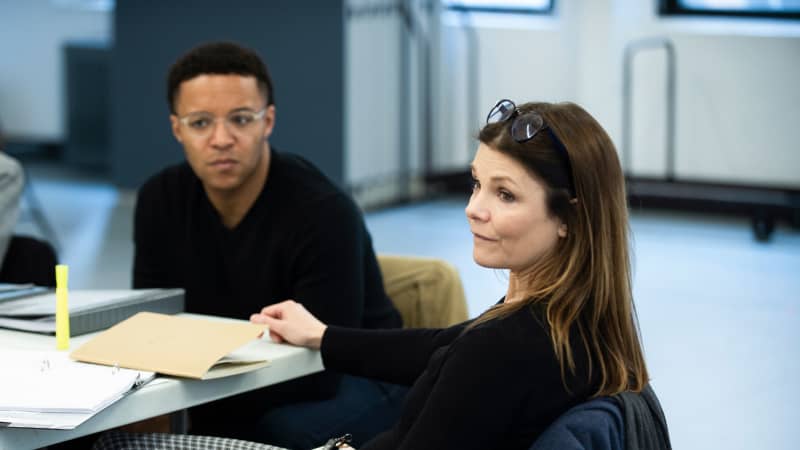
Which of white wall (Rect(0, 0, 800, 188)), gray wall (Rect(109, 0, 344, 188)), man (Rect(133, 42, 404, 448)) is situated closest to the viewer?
man (Rect(133, 42, 404, 448))

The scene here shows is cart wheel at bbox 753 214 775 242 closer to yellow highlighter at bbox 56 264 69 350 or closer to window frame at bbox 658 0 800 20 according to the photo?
window frame at bbox 658 0 800 20

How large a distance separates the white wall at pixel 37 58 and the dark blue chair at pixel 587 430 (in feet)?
29.5

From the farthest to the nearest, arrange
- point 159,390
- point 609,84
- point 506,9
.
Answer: point 506,9, point 609,84, point 159,390

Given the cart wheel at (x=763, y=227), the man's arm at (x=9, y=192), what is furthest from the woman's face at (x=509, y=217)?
the cart wheel at (x=763, y=227)

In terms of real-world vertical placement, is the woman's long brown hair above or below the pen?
above

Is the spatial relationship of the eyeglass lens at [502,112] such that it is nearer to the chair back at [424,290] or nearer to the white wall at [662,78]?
the chair back at [424,290]

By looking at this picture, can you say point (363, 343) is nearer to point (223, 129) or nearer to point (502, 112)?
point (502, 112)

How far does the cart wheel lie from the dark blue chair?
566 cm

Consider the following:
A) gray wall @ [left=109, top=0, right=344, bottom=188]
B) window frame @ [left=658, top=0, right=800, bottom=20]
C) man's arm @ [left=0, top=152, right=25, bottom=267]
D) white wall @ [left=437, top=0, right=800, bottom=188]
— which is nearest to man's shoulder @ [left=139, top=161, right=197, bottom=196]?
man's arm @ [left=0, top=152, right=25, bottom=267]

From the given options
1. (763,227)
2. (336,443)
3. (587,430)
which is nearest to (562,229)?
(587,430)

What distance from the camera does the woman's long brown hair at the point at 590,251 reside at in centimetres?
163

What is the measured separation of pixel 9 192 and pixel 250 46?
4590 millimetres

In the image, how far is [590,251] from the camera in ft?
5.46

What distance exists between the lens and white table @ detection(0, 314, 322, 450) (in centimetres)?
172
